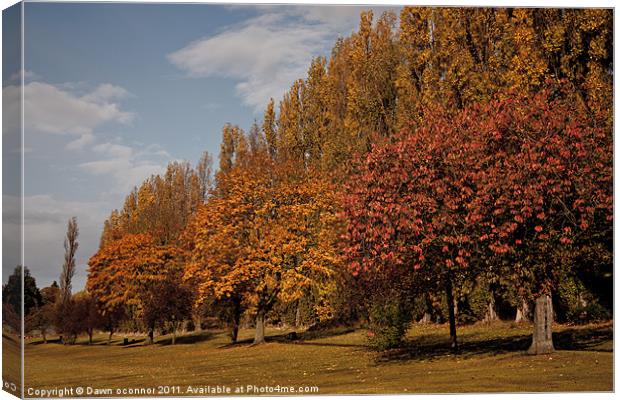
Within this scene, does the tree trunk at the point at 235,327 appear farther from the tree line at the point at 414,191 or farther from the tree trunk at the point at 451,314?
the tree trunk at the point at 451,314

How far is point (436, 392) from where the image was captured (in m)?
13.5

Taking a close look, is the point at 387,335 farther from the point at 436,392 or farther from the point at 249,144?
the point at 249,144

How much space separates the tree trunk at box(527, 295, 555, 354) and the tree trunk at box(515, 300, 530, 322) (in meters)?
0.77

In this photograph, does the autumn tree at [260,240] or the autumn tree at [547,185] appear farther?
the autumn tree at [260,240]

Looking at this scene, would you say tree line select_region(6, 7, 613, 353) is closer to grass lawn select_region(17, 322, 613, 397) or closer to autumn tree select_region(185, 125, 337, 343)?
autumn tree select_region(185, 125, 337, 343)

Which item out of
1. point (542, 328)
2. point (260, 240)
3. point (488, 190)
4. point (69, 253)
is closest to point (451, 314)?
point (542, 328)

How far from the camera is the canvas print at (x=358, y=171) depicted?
13602 mm

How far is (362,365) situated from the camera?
1594 centimetres

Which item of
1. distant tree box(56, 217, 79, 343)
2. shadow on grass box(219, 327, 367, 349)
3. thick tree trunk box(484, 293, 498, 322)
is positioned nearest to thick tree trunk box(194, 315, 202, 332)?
shadow on grass box(219, 327, 367, 349)

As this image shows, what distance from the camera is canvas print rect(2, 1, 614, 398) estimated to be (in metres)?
13.6

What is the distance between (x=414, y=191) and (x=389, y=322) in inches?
155

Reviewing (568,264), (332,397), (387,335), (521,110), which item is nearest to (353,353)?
(387,335)

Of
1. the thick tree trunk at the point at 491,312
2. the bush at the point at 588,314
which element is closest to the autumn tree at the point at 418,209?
the thick tree trunk at the point at 491,312

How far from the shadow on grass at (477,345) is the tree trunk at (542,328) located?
31 centimetres
